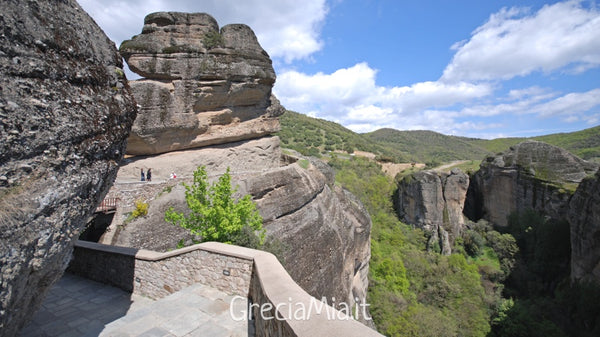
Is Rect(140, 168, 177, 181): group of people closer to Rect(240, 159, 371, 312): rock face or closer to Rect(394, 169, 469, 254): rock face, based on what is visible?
Rect(240, 159, 371, 312): rock face

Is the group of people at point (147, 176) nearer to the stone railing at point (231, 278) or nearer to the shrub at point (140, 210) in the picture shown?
the shrub at point (140, 210)

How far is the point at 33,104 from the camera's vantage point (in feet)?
10.4

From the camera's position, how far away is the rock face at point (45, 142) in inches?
115

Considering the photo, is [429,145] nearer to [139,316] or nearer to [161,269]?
[161,269]

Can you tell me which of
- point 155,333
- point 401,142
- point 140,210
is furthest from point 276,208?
point 401,142

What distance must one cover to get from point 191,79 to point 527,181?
29.7 meters

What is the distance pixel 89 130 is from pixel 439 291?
26419 millimetres

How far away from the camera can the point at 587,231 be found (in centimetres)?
1562

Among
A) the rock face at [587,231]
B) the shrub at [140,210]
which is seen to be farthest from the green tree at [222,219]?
the rock face at [587,231]

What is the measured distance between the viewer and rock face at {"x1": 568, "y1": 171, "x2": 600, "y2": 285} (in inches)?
590

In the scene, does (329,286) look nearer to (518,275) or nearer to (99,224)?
(99,224)

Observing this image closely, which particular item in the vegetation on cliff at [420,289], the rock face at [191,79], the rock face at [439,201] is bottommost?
the vegetation on cliff at [420,289]

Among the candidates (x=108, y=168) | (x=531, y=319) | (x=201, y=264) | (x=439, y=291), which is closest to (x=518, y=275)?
(x=439, y=291)

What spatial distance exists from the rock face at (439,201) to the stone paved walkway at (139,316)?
30.1 metres
